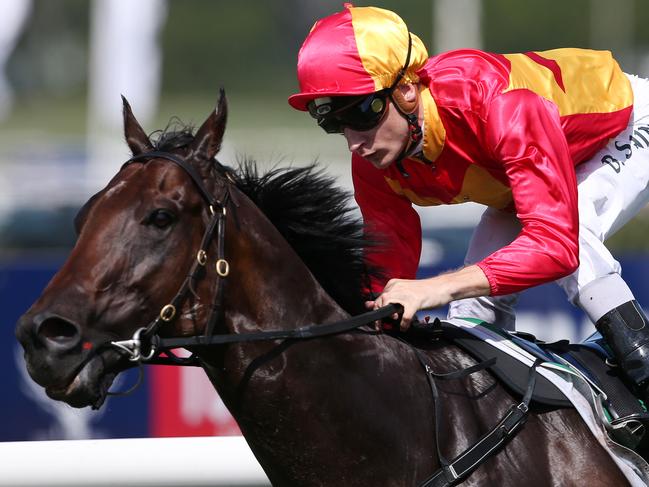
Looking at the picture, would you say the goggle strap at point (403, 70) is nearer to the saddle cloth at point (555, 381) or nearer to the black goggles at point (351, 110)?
the black goggles at point (351, 110)

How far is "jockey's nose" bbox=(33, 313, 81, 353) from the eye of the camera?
2.51 meters

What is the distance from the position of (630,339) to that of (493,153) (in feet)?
1.98

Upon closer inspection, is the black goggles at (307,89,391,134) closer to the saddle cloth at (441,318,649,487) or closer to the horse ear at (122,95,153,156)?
the horse ear at (122,95,153,156)

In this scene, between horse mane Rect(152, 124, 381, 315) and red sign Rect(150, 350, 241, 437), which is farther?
red sign Rect(150, 350, 241, 437)

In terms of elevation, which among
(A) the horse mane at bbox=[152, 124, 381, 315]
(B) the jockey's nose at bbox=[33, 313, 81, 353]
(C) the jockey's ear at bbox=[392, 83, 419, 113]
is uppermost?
(C) the jockey's ear at bbox=[392, 83, 419, 113]

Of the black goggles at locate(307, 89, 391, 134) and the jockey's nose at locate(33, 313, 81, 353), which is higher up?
the black goggles at locate(307, 89, 391, 134)

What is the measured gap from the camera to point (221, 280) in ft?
8.84

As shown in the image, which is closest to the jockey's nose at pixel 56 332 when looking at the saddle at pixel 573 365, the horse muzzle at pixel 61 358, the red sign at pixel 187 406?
the horse muzzle at pixel 61 358

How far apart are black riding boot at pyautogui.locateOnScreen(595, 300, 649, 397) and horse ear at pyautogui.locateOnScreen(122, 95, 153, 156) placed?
4.19ft

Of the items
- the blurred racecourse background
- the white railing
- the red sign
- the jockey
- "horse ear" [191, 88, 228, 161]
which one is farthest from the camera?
the blurred racecourse background

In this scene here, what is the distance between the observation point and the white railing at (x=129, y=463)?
386 cm

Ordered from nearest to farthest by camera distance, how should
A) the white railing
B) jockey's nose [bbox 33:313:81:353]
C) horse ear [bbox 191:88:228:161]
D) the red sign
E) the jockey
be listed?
jockey's nose [bbox 33:313:81:353]
horse ear [bbox 191:88:228:161]
the jockey
the white railing
the red sign

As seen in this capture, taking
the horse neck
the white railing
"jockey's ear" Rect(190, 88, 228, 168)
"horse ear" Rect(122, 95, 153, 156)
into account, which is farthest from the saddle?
the white railing

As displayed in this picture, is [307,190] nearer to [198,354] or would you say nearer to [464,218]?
[198,354]
